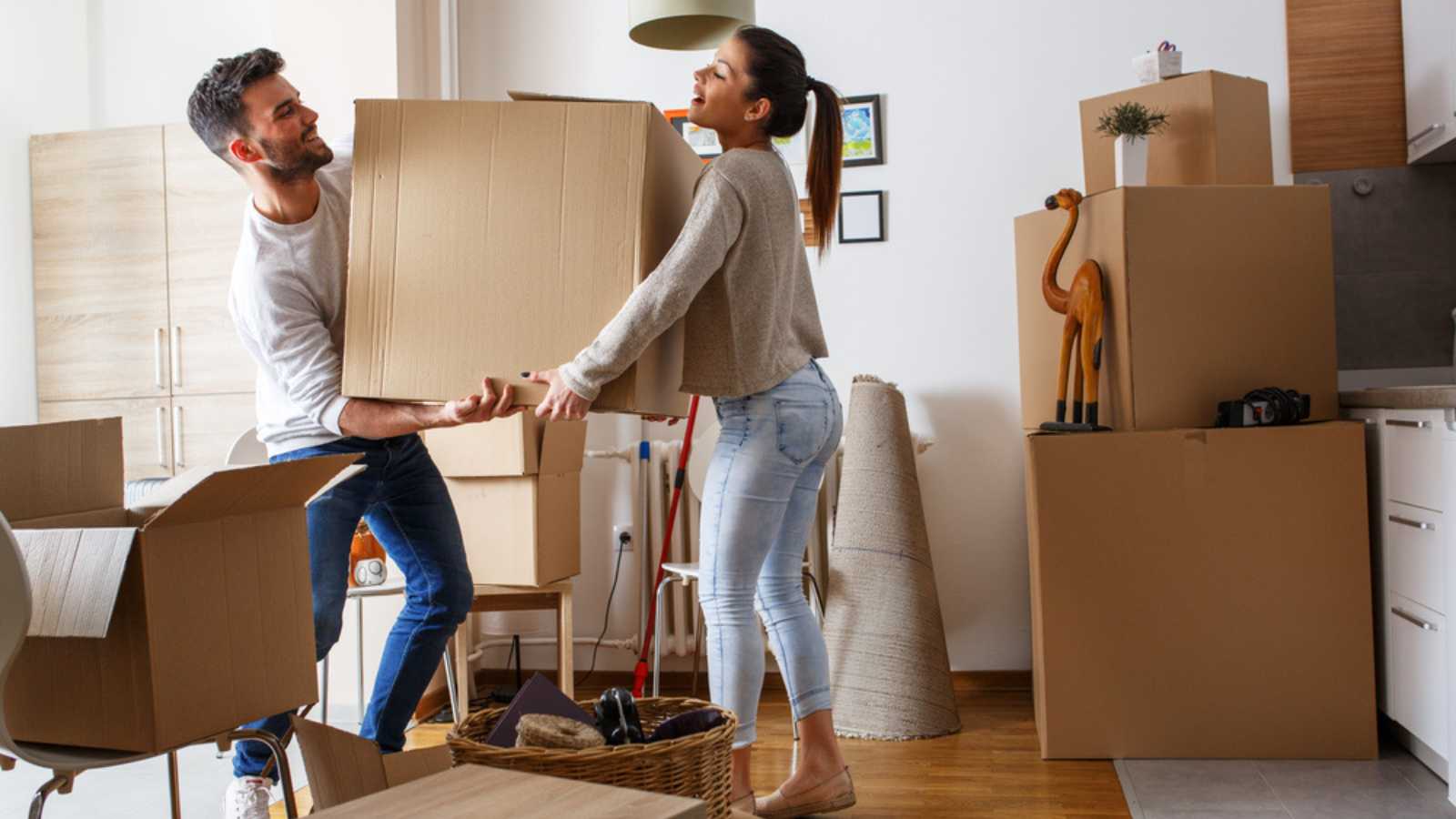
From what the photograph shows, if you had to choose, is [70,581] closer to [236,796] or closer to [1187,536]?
[236,796]

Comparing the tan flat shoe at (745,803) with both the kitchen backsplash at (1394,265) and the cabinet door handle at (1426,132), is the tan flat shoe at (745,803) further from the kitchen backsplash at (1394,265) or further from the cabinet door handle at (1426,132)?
the cabinet door handle at (1426,132)

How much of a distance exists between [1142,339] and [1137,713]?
82 cm

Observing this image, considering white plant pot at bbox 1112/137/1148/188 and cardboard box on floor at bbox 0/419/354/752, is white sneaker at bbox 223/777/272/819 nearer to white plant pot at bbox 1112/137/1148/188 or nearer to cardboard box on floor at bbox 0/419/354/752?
cardboard box on floor at bbox 0/419/354/752

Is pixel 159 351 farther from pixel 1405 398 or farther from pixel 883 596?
pixel 1405 398

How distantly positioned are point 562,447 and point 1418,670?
1974 millimetres

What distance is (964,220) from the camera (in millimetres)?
3533

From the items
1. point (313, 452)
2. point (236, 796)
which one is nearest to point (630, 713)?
point (236, 796)

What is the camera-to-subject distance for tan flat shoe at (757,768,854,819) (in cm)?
227

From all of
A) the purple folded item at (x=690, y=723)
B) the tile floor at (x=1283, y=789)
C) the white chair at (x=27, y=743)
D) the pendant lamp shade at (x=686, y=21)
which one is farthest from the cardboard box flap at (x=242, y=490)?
the tile floor at (x=1283, y=789)

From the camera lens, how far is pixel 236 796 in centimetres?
175

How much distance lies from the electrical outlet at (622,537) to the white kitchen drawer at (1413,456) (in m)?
1.95

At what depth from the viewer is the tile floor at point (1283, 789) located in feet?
7.75

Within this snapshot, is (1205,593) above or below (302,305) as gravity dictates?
below

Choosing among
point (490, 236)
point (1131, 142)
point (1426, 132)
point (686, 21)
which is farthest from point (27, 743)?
point (1426, 132)
